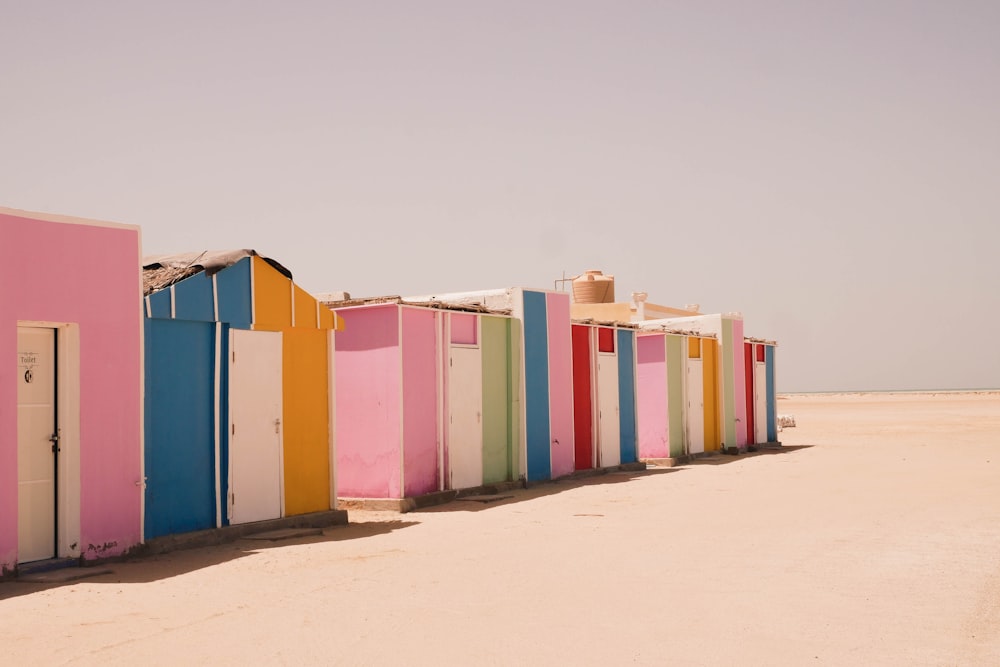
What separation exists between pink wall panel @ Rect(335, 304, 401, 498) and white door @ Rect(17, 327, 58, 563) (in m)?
5.61

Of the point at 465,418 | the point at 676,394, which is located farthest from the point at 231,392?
the point at 676,394

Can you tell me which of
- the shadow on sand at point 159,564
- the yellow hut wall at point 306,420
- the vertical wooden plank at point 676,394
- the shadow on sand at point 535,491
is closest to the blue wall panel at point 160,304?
the yellow hut wall at point 306,420

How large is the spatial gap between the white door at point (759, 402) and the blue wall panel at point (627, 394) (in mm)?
7931

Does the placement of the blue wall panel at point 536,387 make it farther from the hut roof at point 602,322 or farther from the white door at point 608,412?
the white door at point 608,412

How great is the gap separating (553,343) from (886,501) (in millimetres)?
6750

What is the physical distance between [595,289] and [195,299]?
23925 millimetres

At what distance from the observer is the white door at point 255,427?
10703 millimetres

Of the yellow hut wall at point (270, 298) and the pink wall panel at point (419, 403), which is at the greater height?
the yellow hut wall at point (270, 298)

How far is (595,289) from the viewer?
33125mm

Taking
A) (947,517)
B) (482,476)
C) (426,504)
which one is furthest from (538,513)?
(947,517)

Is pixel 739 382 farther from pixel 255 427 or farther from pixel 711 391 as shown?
pixel 255 427

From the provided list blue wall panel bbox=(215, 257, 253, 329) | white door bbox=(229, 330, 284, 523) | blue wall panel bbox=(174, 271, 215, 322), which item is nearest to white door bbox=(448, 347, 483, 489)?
white door bbox=(229, 330, 284, 523)

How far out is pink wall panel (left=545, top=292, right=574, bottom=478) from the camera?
17.6m

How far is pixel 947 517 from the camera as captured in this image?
11.3m
